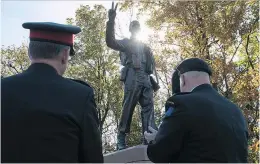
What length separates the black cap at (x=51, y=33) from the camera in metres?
2.47

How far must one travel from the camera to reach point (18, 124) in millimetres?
2178

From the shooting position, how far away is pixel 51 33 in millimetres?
2479

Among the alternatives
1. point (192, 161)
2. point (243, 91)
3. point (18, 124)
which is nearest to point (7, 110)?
point (18, 124)

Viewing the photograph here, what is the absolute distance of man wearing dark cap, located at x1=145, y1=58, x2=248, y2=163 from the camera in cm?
268

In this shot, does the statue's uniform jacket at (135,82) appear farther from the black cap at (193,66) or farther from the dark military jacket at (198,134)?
the dark military jacket at (198,134)

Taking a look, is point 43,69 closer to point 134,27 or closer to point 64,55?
point 64,55

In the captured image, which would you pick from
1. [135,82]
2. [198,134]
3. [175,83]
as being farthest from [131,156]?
[198,134]

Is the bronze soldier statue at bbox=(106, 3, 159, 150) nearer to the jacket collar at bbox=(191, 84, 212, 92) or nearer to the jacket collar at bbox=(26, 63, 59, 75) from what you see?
the jacket collar at bbox=(191, 84, 212, 92)

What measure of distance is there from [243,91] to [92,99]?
13851 mm

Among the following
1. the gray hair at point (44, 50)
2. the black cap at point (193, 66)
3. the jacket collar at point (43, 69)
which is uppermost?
the gray hair at point (44, 50)

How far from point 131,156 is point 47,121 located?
3.71 meters

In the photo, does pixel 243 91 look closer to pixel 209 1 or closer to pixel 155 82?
pixel 209 1

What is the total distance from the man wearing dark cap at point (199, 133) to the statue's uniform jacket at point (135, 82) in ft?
13.1

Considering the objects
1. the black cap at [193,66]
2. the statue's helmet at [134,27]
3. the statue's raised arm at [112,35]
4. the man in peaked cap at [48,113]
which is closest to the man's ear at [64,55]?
the man in peaked cap at [48,113]
